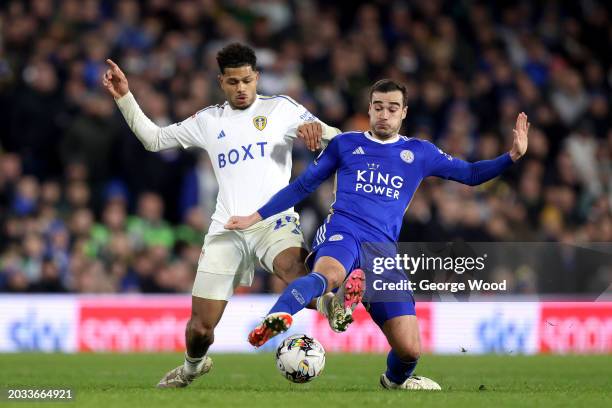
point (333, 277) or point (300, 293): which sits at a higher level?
point (333, 277)

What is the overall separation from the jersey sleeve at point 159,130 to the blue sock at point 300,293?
1.71 metres

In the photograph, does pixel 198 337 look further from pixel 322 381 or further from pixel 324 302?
pixel 322 381

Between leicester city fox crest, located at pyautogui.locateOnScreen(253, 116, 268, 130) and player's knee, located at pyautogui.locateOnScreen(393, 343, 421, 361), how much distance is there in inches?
71.1

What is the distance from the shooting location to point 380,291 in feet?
27.3

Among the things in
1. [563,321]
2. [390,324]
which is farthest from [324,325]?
[390,324]

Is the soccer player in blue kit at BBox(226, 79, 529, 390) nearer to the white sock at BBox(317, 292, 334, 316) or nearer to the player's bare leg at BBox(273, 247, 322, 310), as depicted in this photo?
the white sock at BBox(317, 292, 334, 316)

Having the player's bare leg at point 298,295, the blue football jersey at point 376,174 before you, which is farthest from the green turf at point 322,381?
the blue football jersey at point 376,174

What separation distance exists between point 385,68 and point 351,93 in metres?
0.90

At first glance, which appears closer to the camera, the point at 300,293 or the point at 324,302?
the point at 300,293

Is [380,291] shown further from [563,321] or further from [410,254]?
[563,321]

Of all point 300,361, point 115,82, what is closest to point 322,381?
point 300,361

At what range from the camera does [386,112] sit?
8469mm

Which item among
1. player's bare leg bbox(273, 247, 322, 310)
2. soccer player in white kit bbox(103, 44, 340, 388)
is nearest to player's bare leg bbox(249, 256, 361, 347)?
player's bare leg bbox(273, 247, 322, 310)

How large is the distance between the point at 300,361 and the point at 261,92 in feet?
26.8
